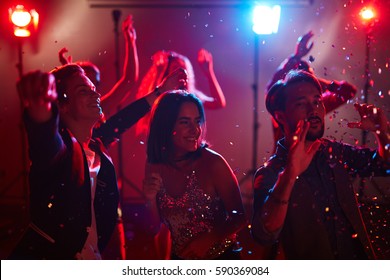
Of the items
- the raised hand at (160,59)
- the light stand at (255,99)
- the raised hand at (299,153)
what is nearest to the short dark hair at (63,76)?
the raised hand at (160,59)

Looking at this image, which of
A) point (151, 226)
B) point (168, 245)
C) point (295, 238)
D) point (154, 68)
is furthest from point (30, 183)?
point (295, 238)

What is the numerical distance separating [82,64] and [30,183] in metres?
0.59

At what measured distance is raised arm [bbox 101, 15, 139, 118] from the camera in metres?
1.75

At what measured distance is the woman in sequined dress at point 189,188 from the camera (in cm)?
156

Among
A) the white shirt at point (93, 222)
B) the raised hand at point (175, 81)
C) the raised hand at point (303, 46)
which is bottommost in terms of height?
the white shirt at point (93, 222)

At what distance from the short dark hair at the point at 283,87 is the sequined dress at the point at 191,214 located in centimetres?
47

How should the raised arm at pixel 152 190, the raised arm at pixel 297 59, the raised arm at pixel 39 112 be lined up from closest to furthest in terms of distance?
the raised arm at pixel 39 112
the raised arm at pixel 152 190
the raised arm at pixel 297 59

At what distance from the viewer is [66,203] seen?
5.00ft

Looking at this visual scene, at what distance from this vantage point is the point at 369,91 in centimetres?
177

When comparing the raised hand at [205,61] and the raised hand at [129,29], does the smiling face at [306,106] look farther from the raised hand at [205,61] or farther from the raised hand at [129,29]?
the raised hand at [129,29]

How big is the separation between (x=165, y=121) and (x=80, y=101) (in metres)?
0.37

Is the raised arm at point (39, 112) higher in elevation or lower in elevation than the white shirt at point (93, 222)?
higher

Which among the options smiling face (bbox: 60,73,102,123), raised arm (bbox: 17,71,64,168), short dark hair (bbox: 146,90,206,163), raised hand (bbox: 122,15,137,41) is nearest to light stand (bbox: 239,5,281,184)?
short dark hair (bbox: 146,90,206,163)

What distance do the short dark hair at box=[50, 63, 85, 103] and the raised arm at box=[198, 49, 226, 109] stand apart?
1.90ft
